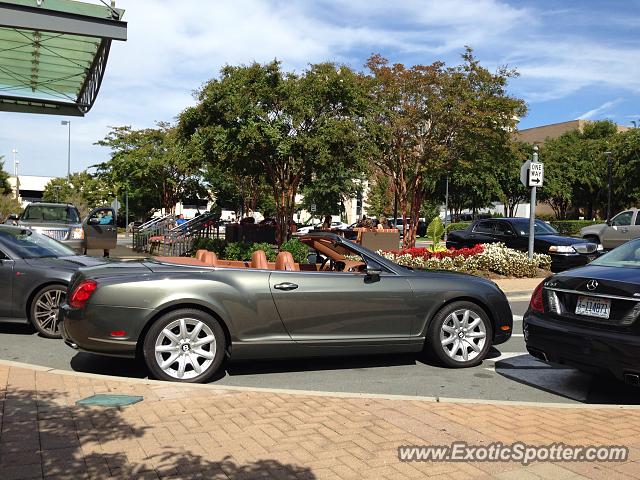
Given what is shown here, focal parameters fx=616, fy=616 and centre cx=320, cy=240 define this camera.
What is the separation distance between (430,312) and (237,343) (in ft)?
6.65

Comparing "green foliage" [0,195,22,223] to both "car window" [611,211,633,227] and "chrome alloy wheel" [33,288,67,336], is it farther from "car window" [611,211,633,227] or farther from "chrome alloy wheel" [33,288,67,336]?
"chrome alloy wheel" [33,288,67,336]

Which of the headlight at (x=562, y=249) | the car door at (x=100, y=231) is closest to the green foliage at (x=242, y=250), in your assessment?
the car door at (x=100, y=231)

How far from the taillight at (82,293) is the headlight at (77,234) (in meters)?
9.68

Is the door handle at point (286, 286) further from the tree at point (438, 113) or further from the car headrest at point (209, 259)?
the tree at point (438, 113)

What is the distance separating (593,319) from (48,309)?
6.40 m

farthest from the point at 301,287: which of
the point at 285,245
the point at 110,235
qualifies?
the point at 110,235

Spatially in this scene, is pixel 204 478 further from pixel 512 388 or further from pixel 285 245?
pixel 285 245

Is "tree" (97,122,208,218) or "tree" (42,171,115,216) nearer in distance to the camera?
"tree" (97,122,208,218)

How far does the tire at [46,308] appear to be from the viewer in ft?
25.8

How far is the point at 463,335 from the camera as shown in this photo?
6531 mm

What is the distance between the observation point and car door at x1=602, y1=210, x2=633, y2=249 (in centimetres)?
2080

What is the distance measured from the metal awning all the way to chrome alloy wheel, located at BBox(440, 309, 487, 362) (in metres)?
8.75

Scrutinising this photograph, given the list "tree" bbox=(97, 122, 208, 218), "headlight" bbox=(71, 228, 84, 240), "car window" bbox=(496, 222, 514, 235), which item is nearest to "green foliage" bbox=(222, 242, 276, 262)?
"headlight" bbox=(71, 228, 84, 240)

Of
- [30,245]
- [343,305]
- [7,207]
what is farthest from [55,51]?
[7,207]
